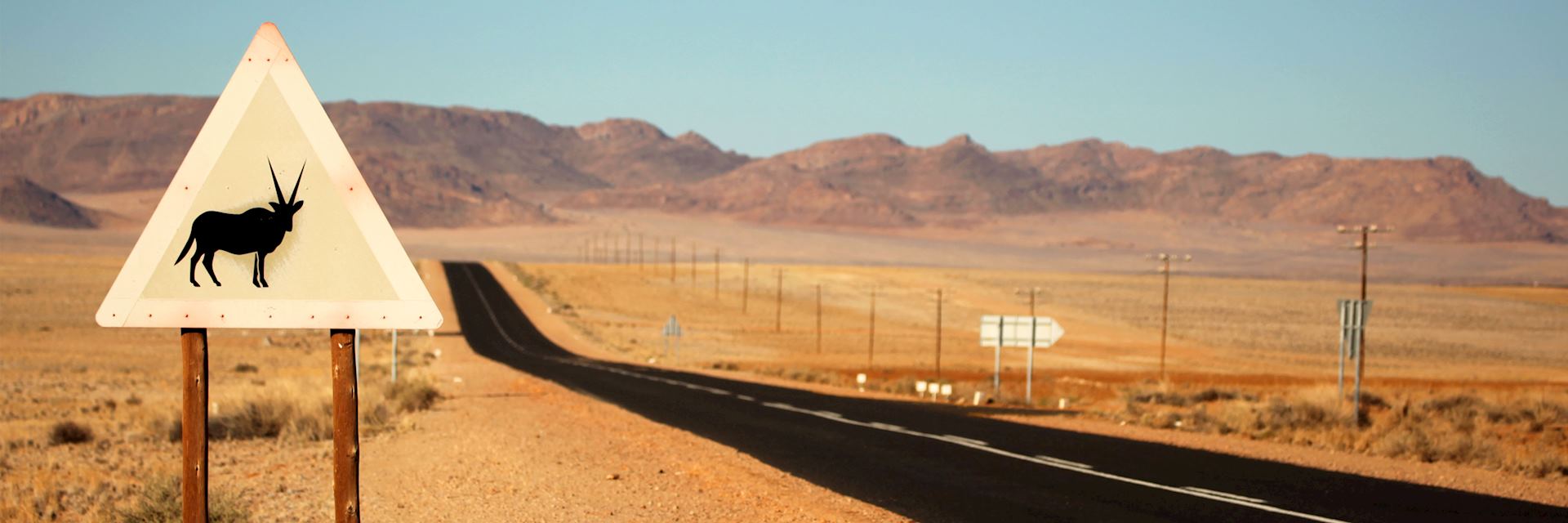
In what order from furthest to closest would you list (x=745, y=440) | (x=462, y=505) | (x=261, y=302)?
(x=745, y=440) < (x=462, y=505) < (x=261, y=302)

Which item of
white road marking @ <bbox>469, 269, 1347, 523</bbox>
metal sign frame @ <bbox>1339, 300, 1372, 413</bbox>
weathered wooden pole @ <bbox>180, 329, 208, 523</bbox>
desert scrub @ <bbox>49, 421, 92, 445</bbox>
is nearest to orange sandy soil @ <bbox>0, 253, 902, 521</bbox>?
desert scrub @ <bbox>49, 421, 92, 445</bbox>

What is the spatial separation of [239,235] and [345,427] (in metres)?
0.84

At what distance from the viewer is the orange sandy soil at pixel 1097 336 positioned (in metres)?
35.0

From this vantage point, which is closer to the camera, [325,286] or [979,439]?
[325,286]

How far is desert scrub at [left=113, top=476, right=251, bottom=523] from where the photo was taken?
1038 cm

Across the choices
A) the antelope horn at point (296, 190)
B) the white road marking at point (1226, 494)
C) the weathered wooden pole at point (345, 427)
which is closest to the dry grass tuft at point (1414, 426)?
the white road marking at point (1226, 494)

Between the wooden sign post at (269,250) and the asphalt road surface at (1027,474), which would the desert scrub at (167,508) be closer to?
the asphalt road surface at (1027,474)

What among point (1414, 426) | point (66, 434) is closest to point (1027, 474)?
point (1414, 426)

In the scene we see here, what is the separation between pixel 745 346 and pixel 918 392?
128ft

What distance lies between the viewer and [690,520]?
408 inches

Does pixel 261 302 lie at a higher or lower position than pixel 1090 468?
higher

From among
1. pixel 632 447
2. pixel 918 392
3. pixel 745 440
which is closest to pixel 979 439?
pixel 745 440

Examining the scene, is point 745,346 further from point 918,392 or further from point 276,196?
point 276,196

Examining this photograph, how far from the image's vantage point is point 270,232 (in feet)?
18.2
